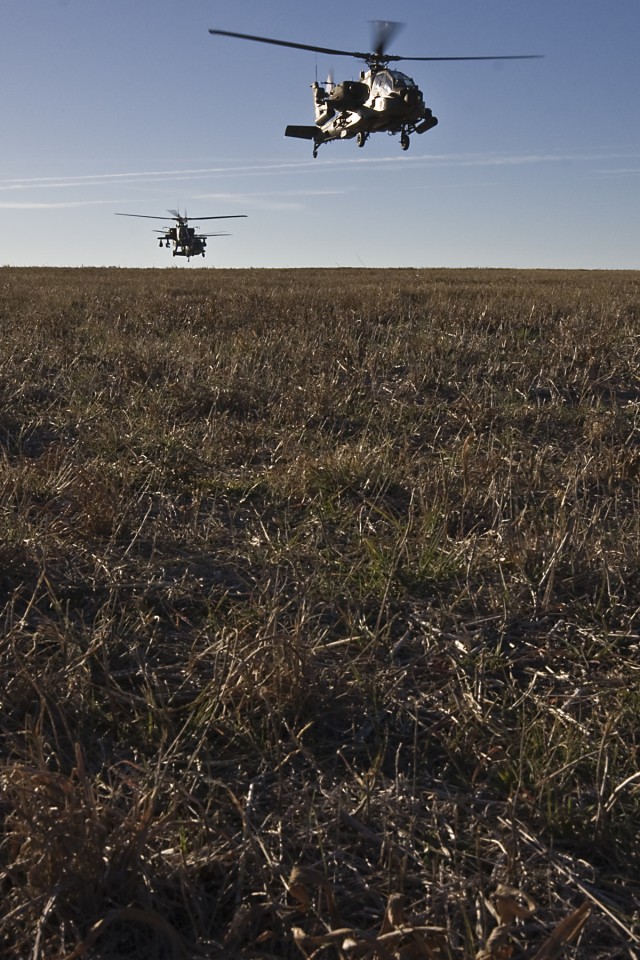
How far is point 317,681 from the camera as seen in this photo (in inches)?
97.9

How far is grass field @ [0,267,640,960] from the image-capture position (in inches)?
68.9

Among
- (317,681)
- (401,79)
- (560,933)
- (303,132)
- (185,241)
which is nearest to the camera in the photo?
(560,933)

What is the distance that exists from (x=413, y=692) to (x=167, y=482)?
2.23 metres

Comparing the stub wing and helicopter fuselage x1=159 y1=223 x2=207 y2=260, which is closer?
the stub wing

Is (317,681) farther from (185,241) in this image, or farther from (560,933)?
(185,241)

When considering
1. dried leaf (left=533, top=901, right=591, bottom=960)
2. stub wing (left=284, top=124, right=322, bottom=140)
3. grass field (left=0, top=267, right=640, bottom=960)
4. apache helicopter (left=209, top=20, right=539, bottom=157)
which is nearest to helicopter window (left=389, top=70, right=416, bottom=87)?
apache helicopter (left=209, top=20, right=539, bottom=157)

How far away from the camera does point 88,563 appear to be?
336cm

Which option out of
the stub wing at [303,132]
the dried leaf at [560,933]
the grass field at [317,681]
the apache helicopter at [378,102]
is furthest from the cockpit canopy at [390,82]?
the dried leaf at [560,933]

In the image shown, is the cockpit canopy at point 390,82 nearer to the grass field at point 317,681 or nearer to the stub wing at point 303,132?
the stub wing at point 303,132

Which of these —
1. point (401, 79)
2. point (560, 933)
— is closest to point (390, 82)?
point (401, 79)

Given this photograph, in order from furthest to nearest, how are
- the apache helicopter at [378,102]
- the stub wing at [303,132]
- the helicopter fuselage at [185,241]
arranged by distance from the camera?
the helicopter fuselage at [185,241] → the stub wing at [303,132] → the apache helicopter at [378,102]

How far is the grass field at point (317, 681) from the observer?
5.74ft

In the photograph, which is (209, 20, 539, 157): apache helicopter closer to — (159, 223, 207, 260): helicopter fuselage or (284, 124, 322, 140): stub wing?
(284, 124, 322, 140): stub wing

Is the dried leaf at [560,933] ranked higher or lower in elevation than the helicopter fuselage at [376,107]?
lower
